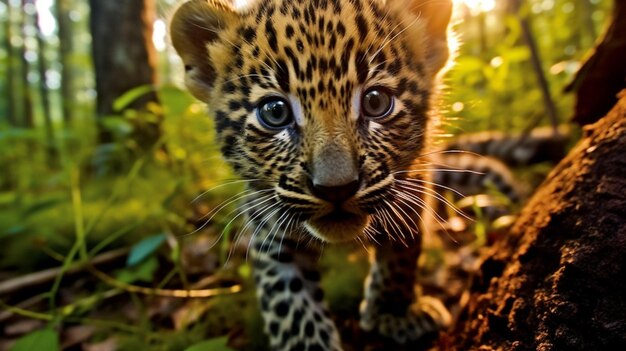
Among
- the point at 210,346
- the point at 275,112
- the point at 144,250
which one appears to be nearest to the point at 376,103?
the point at 275,112

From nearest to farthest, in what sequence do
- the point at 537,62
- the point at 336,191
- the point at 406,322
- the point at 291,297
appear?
the point at 336,191 → the point at 291,297 → the point at 406,322 → the point at 537,62

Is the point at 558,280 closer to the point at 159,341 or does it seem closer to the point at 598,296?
the point at 598,296

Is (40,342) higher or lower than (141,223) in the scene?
lower

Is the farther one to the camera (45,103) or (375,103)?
(45,103)

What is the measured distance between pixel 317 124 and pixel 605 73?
193 centimetres

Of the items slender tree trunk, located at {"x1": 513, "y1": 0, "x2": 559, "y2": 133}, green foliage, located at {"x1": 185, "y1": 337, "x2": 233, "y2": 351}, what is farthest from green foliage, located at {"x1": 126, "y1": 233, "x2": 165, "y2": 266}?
slender tree trunk, located at {"x1": 513, "y1": 0, "x2": 559, "y2": 133}

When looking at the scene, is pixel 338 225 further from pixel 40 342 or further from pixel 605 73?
pixel 605 73

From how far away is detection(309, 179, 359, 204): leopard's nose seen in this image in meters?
1.96

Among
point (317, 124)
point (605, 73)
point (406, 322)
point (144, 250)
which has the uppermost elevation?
point (605, 73)

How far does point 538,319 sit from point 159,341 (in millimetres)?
2203

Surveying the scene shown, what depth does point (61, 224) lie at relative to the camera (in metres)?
4.25

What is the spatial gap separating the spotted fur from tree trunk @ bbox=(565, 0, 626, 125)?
957 mm

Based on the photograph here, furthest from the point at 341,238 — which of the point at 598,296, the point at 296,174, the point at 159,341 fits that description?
the point at 159,341

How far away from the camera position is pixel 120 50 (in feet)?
19.1
